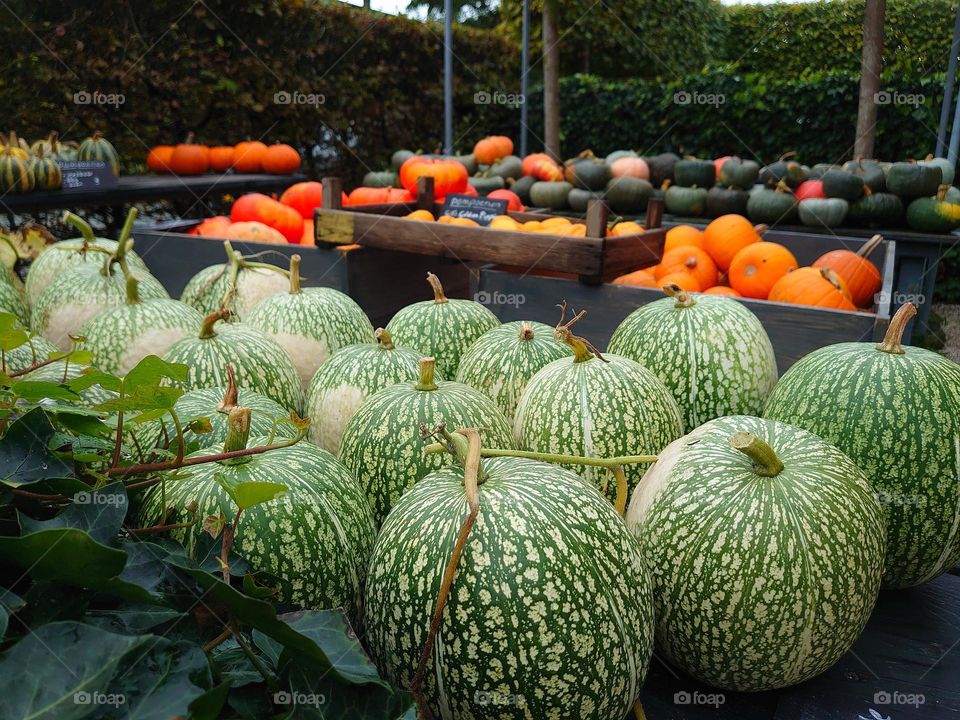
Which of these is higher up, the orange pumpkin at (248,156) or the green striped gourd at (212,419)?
the orange pumpkin at (248,156)

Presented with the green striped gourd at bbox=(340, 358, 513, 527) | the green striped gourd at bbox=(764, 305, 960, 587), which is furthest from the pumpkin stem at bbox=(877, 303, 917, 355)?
the green striped gourd at bbox=(340, 358, 513, 527)

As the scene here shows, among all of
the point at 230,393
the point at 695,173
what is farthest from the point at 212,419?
the point at 695,173

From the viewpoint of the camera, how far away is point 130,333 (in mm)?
2205

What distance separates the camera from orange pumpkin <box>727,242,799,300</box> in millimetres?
3436

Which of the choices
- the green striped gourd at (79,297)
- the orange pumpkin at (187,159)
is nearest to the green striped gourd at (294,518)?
the green striped gourd at (79,297)

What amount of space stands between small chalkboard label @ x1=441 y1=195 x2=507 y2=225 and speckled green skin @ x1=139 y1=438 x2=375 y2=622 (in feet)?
9.04

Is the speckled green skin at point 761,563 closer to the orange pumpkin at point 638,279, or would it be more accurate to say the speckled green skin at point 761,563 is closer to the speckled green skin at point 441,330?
the speckled green skin at point 441,330

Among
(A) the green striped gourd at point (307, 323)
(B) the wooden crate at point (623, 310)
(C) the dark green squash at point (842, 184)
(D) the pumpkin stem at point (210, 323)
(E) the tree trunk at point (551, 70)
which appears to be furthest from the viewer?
(E) the tree trunk at point (551, 70)

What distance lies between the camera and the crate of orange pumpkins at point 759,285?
2.67 m

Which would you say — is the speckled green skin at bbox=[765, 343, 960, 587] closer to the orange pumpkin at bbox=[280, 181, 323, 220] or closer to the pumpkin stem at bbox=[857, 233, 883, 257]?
the pumpkin stem at bbox=[857, 233, 883, 257]

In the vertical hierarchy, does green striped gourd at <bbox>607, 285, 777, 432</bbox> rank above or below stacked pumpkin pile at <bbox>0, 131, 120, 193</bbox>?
below

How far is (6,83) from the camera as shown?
6422 mm

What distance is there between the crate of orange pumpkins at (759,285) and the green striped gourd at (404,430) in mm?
1430

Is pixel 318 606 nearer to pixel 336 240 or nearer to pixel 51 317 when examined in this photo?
pixel 51 317
